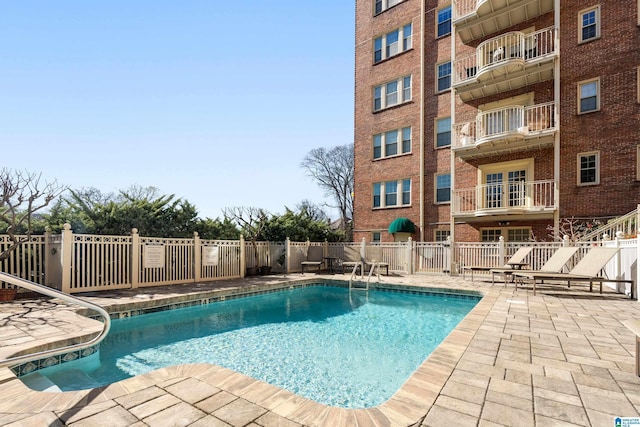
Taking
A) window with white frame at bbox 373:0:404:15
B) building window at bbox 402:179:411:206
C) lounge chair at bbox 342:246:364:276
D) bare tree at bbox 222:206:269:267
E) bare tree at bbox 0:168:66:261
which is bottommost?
lounge chair at bbox 342:246:364:276

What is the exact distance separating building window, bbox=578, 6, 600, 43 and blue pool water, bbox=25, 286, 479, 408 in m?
11.6

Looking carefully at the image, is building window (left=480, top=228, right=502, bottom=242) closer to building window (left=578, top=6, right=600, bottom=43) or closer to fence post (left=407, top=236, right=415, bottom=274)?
fence post (left=407, top=236, right=415, bottom=274)

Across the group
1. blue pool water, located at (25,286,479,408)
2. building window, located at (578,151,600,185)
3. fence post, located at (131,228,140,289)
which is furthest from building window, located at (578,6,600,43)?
fence post, located at (131,228,140,289)

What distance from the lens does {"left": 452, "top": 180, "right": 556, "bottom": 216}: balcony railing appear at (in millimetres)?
12615

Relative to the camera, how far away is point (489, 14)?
45.5 ft

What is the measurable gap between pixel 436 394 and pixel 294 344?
3.48 meters

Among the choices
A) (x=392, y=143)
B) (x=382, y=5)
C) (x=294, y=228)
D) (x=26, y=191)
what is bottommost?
(x=294, y=228)

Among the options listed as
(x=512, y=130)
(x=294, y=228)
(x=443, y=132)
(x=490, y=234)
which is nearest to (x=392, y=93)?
(x=443, y=132)

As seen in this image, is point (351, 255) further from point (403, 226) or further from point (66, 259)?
point (66, 259)

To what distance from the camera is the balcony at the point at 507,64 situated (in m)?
12.8

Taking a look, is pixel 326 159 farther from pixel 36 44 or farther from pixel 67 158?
pixel 36 44

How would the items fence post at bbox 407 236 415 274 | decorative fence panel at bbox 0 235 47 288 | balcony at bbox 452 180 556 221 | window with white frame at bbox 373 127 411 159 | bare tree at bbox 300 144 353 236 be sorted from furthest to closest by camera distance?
bare tree at bbox 300 144 353 236, window with white frame at bbox 373 127 411 159, fence post at bbox 407 236 415 274, balcony at bbox 452 180 556 221, decorative fence panel at bbox 0 235 47 288

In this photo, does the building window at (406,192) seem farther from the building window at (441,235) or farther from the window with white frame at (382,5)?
the window with white frame at (382,5)

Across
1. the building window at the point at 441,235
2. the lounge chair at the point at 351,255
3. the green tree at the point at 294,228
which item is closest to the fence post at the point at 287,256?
the green tree at the point at 294,228
